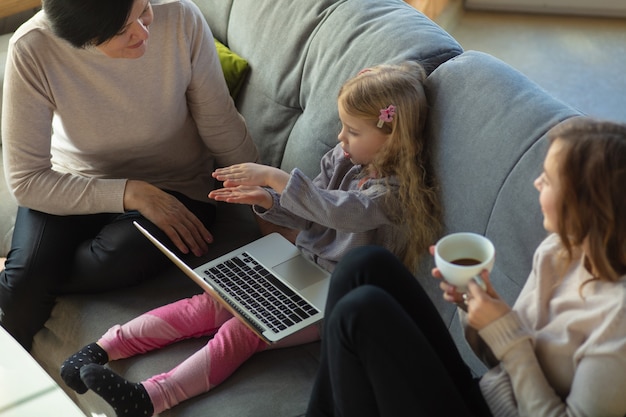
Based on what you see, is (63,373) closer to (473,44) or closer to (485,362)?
(485,362)

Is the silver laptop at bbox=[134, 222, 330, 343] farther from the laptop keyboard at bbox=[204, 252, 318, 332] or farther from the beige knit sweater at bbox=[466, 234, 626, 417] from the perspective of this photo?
the beige knit sweater at bbox=[466, 234, 626, 417]

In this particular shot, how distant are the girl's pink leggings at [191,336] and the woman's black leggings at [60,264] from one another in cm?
18

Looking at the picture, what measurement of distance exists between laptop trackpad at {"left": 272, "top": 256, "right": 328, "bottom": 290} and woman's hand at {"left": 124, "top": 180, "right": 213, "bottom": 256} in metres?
0.26

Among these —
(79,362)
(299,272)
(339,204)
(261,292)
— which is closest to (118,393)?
(79,362)

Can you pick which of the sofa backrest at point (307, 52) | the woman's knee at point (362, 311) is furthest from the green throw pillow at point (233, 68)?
the woman's knee at point (362, 311)

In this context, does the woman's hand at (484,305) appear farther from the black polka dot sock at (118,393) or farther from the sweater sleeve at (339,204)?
the black polka dot sock at (118,393)

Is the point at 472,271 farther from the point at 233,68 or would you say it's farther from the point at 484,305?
the point at 233,68

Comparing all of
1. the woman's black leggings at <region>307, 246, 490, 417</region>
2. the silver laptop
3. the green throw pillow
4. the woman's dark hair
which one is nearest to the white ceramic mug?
the woman's black leggings at <region>307, 246, 490, 417</region>

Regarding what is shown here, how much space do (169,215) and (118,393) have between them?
52 centimetres

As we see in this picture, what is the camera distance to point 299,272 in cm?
195

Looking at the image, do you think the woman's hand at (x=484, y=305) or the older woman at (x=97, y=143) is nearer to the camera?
the woman's hand at (x=484, y=305)

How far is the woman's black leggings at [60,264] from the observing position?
6.68 feet

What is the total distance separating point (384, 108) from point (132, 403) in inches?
31.6

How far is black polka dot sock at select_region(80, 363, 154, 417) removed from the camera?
1.72 meters
